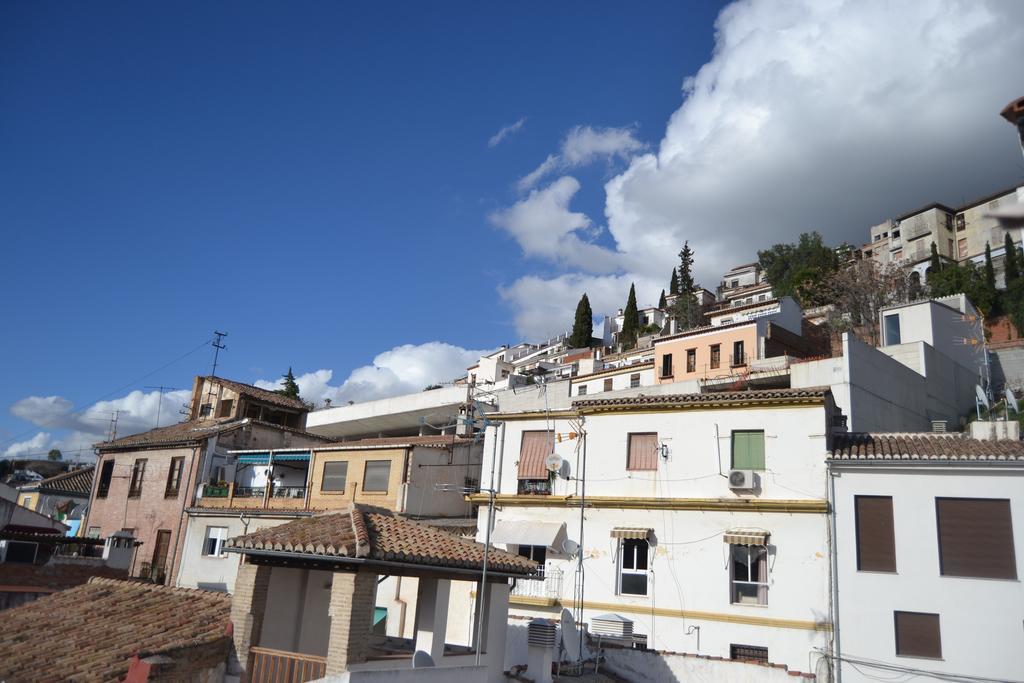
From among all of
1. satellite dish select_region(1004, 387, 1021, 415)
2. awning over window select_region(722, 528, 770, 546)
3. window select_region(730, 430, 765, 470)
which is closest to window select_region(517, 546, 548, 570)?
awning over window select_region(722, 528, 770, 546)

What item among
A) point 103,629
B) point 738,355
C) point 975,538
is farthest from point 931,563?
point 738,355

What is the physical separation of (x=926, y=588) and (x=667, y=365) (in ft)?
98.5

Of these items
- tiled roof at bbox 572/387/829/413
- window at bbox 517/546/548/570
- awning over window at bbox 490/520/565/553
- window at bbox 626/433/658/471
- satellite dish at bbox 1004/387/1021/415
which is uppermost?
satellite dish at bbox 1004/387/1021/415

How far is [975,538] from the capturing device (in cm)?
1984

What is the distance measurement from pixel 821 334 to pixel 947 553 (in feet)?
121

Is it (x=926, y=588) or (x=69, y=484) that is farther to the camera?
(x=69, y=484)

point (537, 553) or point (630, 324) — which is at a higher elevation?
point (630, 324)

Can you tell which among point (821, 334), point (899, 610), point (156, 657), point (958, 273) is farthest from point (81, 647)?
point (958, 273)

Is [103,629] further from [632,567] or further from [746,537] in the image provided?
[746,537]

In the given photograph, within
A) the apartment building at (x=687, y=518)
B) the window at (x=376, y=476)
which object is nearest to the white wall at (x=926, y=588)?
the apartment building at (x=687, y=518)

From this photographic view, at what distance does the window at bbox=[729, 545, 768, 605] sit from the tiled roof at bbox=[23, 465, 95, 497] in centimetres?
4340

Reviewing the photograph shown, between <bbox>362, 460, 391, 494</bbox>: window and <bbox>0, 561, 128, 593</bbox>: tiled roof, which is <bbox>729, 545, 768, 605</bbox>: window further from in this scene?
<bbox>0, 561, 128, 593</bbox>: tiled roof

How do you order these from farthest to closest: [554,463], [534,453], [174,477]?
1. [174,477]
2. [534,453]
3. [554,463]

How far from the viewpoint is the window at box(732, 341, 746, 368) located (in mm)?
45375
